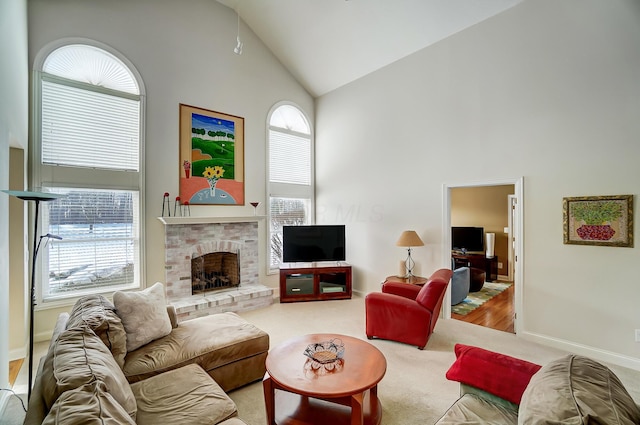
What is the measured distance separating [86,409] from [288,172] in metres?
5.25

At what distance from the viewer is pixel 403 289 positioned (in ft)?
13.5

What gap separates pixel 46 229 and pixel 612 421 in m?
5.22

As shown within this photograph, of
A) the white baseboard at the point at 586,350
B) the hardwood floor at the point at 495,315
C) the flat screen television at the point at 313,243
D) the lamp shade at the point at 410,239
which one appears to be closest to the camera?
the white baseboard at the point at 586,350

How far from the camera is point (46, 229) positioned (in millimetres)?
3762

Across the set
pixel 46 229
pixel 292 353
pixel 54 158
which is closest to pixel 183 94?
pixel 54 158

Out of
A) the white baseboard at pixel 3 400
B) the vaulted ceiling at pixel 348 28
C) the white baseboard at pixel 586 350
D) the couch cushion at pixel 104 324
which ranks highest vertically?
the vaulted ceiling at pixel 348 28

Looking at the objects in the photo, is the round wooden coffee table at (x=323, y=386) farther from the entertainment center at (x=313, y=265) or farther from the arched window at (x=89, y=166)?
the arched window at (x=89, y=166)

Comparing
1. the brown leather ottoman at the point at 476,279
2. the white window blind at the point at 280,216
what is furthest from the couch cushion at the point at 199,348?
the brown leather ottoman at the point at 476,279

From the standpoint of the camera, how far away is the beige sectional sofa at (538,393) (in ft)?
3.60

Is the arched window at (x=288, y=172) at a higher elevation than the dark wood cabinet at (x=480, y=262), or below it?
higher

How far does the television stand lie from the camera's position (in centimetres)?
533

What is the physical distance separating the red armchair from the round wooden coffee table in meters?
1.10

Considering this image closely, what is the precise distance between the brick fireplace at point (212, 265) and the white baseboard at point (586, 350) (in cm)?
382

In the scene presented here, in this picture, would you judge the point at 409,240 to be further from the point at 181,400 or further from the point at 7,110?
the point at 7,110
